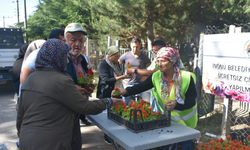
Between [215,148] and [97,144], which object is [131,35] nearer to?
[97,144]

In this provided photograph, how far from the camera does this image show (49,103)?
181 centimetres

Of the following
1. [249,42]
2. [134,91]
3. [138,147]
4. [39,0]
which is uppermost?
[39,0]

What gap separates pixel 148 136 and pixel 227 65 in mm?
2527

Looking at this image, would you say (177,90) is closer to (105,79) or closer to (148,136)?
(148,136)

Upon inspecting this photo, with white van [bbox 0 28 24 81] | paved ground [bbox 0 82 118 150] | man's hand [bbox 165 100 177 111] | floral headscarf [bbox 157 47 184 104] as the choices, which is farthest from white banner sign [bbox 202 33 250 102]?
white van [bbox 0 28 24 81]

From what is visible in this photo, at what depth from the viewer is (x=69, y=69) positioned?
2.63m

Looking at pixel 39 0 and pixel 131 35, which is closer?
pixel 131 35

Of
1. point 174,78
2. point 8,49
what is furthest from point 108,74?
point 8,49

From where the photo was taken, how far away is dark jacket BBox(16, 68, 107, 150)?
1786 millimetres

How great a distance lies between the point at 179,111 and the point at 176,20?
27.0ft

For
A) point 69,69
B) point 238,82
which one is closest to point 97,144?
point 69,69

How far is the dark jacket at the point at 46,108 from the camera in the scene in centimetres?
179

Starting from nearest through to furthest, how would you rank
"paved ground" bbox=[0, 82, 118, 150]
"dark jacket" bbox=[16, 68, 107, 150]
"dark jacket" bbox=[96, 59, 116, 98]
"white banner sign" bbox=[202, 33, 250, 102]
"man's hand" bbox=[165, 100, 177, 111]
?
"dark jacket" bbox=[16, 68, 107, 150], "man's hand" bbox=[165, 100, 177, 111], "white banner sign" bbox=[202, 33, 250, 102], "dark jacket" bbox=[96, 59, 116, 98], "paved ground" bbox=[0, 82, 118, 150]

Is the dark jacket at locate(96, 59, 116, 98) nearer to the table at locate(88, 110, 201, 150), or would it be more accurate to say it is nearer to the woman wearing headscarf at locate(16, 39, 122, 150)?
the table at locate(88, 110, 201, 150)
